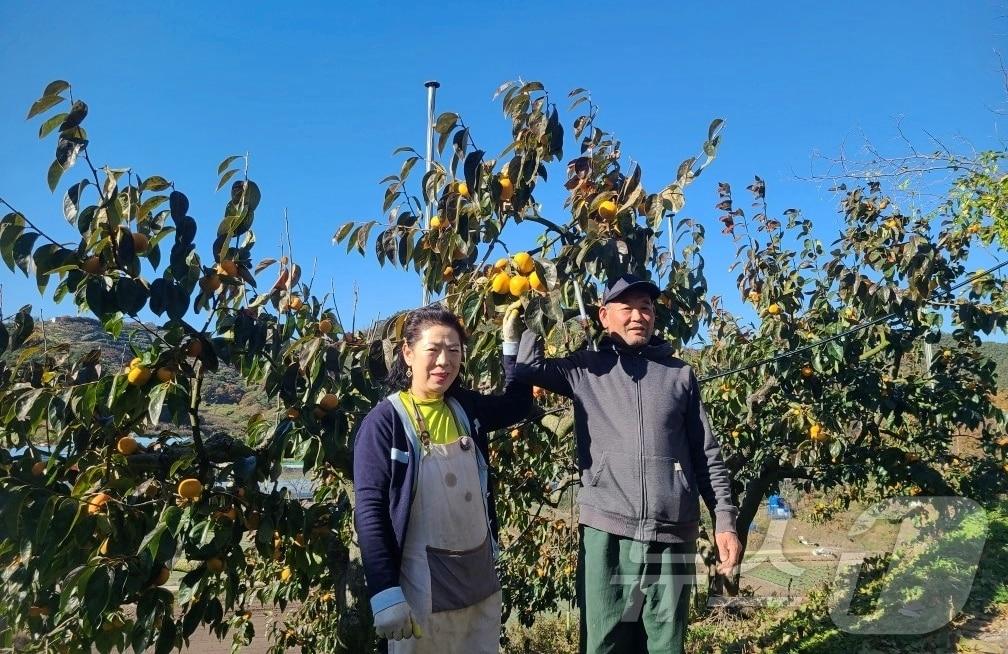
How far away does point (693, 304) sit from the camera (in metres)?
2.58

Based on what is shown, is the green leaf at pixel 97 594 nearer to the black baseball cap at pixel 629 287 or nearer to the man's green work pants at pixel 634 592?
the man's green work pants at pixel 634 592

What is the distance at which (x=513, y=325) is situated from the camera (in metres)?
1.99

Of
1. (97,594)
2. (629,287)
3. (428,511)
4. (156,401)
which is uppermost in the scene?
(629,287)

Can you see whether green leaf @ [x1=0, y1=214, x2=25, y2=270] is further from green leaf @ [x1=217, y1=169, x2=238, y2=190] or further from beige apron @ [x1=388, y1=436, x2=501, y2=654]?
beige apron @ [x1=388, y1=436, x2=501, y2=654]

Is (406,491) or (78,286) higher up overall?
(78,286)

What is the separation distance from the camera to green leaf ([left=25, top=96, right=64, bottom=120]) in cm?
176

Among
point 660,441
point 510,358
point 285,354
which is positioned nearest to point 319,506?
point 285,354

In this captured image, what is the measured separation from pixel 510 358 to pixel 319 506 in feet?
2.94

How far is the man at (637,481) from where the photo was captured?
1814mm

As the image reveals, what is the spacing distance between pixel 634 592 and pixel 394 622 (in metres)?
0.68

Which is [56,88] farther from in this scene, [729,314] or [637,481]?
[729,314]

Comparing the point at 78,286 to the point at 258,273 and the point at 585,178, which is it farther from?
the point at 585,178

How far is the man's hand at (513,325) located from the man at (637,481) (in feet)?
0.17


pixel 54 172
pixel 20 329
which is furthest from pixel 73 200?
pixel 20 329
